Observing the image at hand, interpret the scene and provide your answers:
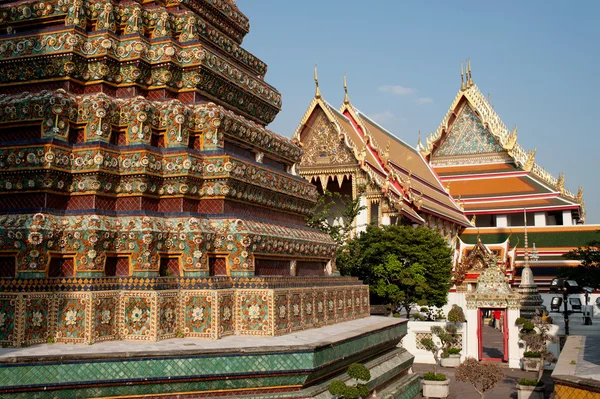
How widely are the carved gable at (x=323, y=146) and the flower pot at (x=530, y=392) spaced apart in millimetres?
13902

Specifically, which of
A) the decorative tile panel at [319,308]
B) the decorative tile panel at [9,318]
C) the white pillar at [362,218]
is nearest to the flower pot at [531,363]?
the decorative tile panel at [319,308]

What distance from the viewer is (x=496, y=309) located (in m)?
17.9

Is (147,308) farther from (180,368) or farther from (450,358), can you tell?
(450,358)

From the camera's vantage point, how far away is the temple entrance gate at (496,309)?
56.5 feet

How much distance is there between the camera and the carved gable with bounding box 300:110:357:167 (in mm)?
25078

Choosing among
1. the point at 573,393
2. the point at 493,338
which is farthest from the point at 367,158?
the point at 573,393

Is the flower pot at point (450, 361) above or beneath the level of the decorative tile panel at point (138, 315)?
beneath

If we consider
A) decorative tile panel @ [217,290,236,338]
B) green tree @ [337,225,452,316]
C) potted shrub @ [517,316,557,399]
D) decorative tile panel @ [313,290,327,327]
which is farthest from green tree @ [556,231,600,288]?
decorative tile panel @ [217,290,236,338]

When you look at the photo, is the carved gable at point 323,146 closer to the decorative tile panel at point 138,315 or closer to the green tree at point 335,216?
the green tree at point 335,216

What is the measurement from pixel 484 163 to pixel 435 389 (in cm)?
2927

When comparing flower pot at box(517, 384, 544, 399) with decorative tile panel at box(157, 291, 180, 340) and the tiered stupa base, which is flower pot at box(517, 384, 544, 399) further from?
decorative tile panel at box(157, 291, 180, 340)

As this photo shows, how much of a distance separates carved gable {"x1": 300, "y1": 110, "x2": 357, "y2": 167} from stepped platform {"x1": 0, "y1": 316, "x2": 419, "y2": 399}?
56.4ft

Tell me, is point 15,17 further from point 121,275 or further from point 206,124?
point 121,275

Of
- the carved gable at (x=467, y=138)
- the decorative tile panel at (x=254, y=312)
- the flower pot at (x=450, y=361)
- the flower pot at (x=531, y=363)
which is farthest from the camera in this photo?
the carved gable at (x=467, y=138)
